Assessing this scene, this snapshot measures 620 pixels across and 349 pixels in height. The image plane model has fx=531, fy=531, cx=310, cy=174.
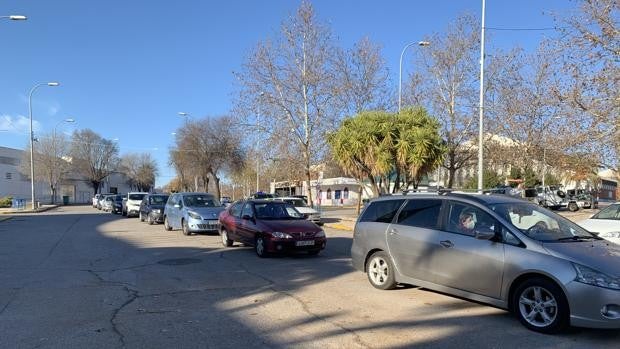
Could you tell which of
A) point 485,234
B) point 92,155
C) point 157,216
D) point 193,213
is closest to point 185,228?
point 193,213

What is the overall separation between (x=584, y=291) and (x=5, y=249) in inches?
→ 589

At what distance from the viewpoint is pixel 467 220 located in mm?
7355

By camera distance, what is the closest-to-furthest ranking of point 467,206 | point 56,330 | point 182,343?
point 182,343, point 56,330, point 467,206

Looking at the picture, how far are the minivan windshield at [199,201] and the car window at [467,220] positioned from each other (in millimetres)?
13952

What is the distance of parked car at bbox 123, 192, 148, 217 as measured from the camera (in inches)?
1328

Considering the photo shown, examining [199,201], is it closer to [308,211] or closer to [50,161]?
[308,211]

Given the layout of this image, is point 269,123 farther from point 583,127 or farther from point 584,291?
point 584,291

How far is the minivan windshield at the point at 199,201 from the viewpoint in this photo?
2012 centimetres

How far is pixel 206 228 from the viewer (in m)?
18.7

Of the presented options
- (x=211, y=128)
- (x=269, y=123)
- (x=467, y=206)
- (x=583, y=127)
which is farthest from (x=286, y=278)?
(x=211, y=128)

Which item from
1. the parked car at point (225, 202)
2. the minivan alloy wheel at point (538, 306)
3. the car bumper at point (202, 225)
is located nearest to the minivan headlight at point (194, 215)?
the car bumper at point (202, 225)

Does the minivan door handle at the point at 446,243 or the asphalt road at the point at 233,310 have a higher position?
the minivan door handle at the point at 446,243

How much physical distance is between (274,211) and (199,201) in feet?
23.8

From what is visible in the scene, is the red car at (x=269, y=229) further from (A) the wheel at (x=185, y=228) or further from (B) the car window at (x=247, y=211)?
(A) the wheel at (x=185, y=228)
